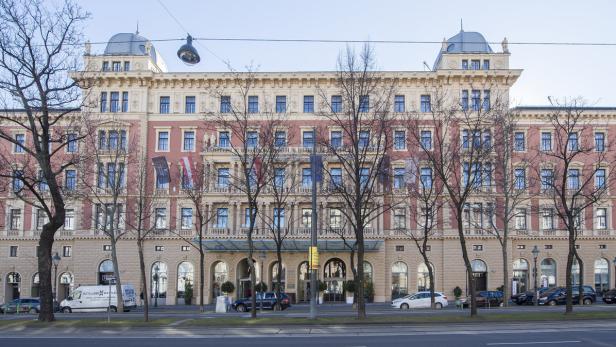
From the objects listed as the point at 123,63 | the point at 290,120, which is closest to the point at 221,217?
the point at 290,120

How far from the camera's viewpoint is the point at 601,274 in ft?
211

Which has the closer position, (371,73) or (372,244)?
(371,73)

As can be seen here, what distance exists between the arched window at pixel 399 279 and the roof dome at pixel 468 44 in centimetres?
2235

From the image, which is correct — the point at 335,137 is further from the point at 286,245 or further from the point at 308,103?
the point at 286,245

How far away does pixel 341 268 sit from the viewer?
6588cm

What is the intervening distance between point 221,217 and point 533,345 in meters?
48.4

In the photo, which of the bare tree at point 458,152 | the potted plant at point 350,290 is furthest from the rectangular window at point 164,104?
the bare tree at point 458,152

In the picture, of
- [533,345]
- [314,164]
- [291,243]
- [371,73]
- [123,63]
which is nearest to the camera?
[533,345]

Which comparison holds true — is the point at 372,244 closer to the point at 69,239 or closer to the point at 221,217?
the point at 221,217

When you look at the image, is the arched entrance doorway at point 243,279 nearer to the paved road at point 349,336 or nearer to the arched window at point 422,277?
the arched window at point 422,277

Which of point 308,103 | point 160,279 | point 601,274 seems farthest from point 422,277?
point 160,279

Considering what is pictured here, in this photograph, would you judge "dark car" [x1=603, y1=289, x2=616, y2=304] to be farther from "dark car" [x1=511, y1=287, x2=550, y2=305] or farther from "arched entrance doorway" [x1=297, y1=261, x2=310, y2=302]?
"arched entrance doorway" [x1=297, y1=261, x2=310, y2=302]

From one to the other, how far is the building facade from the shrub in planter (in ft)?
5.78

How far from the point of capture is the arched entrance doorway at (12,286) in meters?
65.4
